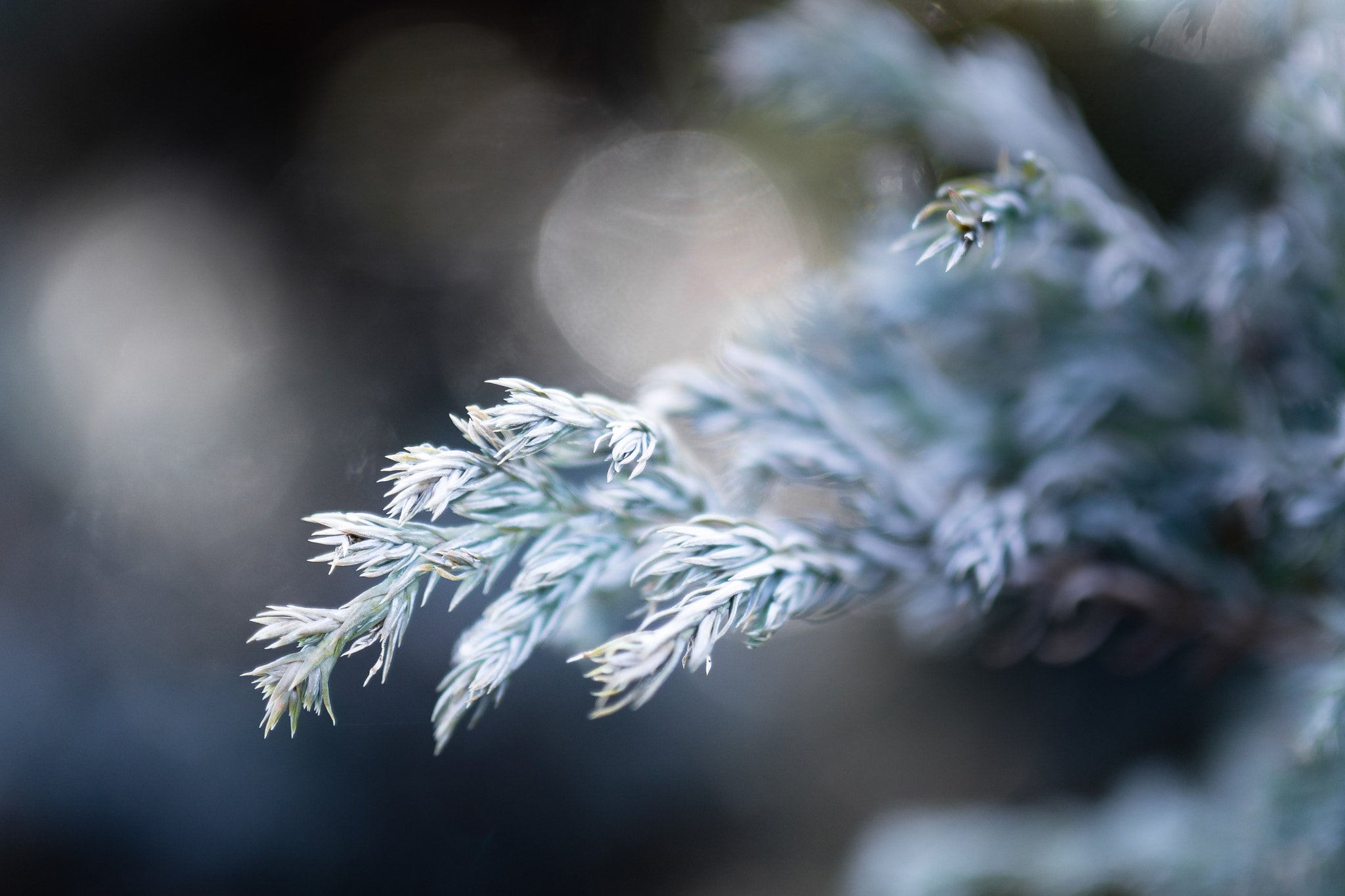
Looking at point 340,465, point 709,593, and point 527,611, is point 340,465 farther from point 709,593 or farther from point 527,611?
point 709,593

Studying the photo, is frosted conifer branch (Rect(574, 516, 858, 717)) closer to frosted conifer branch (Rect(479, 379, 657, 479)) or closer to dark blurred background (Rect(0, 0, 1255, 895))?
frosted conifer branch (Rect(479, 379, 657, 479))

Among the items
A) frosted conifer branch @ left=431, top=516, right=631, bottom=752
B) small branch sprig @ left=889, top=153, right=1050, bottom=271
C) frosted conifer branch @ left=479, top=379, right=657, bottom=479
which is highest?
small branch sprig @ left=889, top=153, right=1050, bottom=271

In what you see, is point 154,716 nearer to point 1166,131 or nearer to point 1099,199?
point 1099,199

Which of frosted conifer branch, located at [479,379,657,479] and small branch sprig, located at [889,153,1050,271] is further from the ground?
small branch sprig, located at [889,153,1050,271]

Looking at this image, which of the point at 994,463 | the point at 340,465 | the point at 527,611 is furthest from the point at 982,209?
the point at 340,465

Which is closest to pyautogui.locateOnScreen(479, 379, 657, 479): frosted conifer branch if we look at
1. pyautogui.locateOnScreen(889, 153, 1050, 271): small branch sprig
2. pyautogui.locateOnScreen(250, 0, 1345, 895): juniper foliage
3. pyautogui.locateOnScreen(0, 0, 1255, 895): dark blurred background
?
pyautogui.locateOnScreen(250, 0, 1345, 895): juniper foliage

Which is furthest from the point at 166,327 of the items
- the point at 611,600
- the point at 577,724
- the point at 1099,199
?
the point at 1099,199

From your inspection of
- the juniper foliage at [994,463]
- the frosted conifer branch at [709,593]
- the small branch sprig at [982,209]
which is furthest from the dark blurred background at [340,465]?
the frosted conifer branch at [709,593]
